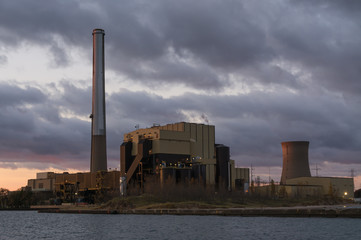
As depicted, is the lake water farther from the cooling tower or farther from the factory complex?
the cooling tower

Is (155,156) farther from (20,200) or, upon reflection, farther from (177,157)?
(20,200)

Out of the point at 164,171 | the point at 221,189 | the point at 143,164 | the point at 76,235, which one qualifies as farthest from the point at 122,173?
the point at 76,235

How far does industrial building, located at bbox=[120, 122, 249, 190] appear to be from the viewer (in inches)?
3999

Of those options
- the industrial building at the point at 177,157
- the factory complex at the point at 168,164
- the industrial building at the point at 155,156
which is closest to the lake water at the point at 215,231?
the factory complex at the point at 168,164

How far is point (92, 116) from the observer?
108 meters

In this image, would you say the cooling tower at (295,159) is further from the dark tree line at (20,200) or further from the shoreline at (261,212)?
the dark tree line at (20,200)

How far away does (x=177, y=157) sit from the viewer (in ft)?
344

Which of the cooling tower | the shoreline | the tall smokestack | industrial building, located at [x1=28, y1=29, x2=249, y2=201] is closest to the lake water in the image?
the shoreline

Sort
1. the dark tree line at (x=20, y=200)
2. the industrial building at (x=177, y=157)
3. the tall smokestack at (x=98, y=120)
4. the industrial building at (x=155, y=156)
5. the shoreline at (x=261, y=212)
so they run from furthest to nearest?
the dark tree line at (x=20, y=200)
the tall smokestack at (x=98, y=120)
the industrial building at (x=155, y=156)
the industrial building at (x=177, y=157)
the shoreline at (x=261, y=212)

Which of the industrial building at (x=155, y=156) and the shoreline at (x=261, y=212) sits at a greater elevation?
the industrial building at (x=155, y=156)

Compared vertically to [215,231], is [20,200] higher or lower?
lower

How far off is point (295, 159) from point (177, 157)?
2859cm

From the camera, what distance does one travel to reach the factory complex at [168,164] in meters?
102

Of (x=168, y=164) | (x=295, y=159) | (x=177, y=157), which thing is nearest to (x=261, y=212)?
(x=168, y=164)
